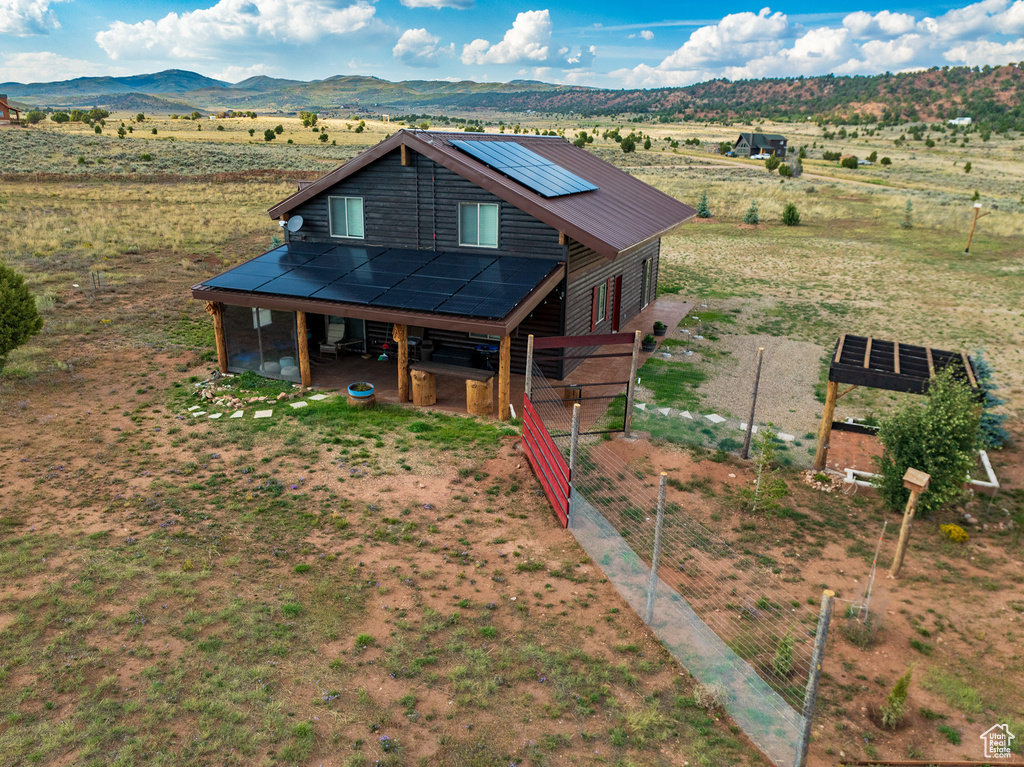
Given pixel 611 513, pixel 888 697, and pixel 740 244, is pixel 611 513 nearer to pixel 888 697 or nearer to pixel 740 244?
pixel 888 697

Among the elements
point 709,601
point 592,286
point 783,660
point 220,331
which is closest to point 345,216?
point 220,331

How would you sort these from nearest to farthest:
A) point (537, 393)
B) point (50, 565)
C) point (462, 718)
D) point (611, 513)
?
point (462, 718), point (50, 565), point (611, 513), point (537, 393)

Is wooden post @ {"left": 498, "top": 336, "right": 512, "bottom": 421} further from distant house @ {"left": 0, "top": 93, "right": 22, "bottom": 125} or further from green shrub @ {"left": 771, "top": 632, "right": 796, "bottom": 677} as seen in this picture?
distant house @ {"left": 0, "top": 93, "right": 22, "bottom": 125}

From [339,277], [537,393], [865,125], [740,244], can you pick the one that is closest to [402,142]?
[339,277]

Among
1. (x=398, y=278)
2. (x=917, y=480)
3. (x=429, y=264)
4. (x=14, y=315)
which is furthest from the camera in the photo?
(x=429, y=264)

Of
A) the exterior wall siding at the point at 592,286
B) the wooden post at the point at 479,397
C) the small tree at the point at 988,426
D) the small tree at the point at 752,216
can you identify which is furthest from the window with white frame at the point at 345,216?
the small tree at the point at 752,216

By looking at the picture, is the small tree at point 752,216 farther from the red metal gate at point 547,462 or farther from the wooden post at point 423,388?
the red metal gate at point 547,462

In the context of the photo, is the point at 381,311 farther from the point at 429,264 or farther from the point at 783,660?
the point at 783,660
